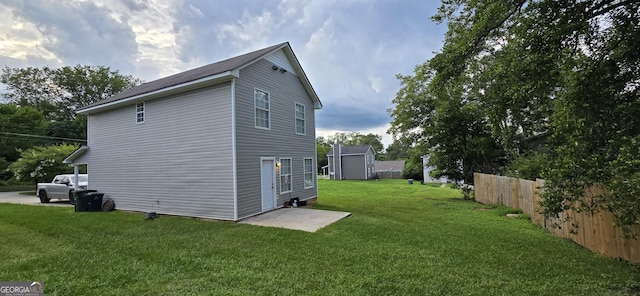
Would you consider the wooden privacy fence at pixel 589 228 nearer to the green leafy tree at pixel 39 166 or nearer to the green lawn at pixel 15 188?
the green leafy tree at pixel 39 166

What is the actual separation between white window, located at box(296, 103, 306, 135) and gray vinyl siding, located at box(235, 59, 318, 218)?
0.18 m

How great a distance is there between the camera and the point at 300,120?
476 inches

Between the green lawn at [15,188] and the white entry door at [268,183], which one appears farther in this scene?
the green lawn at [15,188]

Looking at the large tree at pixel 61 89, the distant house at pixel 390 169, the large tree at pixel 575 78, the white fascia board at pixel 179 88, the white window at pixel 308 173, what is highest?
the large tree at pixel 61 89

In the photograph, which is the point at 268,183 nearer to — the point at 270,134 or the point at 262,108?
the point at 270,134

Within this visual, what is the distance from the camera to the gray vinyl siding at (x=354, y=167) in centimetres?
3794

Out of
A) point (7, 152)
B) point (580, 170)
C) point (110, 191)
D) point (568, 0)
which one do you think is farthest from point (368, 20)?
point (7, 152)

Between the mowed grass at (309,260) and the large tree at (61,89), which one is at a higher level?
the large tree at (61,89)

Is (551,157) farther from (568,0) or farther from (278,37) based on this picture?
(278,37)

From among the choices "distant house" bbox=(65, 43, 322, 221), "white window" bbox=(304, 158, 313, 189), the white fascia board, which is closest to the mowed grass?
"distant house" bbox=(65, 43, 322, 221)

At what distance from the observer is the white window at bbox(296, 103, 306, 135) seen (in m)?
11.9

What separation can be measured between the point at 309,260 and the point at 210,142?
5418mm

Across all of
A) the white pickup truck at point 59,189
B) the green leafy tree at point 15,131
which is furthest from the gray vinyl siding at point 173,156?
the green leafy tree at point 15,131

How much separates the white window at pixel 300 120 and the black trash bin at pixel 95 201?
791cm
